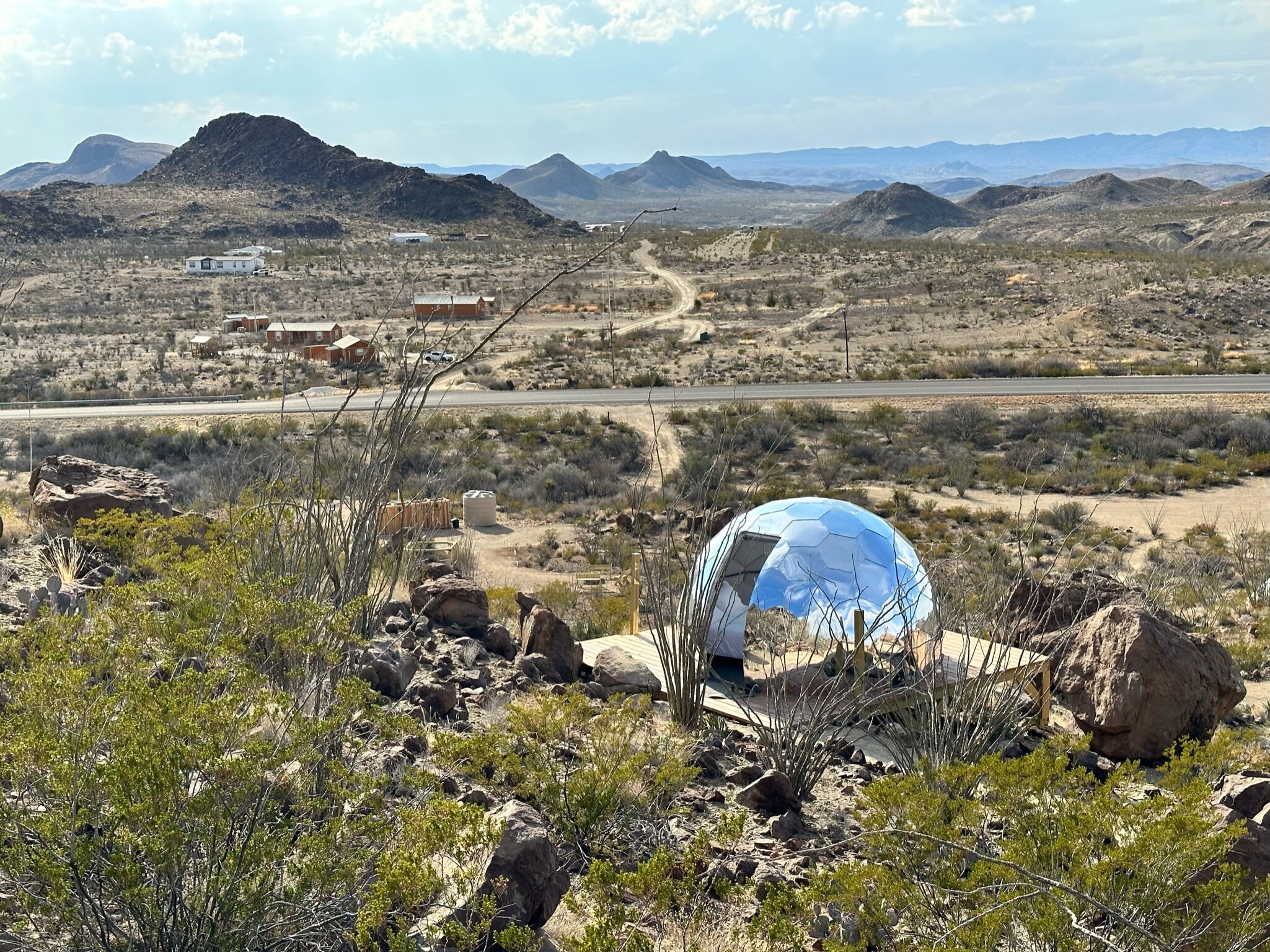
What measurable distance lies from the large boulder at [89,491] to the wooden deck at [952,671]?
5.95m

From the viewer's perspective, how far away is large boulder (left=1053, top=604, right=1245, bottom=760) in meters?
9.16

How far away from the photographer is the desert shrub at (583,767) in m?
6.40

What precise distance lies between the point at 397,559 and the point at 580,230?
423ft

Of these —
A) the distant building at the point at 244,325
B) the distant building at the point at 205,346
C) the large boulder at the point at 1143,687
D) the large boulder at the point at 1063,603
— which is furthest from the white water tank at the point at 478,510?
the distant building at the point at 244,325

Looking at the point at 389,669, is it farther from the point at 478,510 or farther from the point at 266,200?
the point at 266,200

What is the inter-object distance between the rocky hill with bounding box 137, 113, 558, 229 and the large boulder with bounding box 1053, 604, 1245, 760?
12119 cm

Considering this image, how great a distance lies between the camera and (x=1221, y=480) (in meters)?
26.8

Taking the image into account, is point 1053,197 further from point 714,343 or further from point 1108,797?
point 1108,797

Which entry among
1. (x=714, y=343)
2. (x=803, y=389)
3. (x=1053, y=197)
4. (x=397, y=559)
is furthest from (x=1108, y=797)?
(x=1053, y=197)

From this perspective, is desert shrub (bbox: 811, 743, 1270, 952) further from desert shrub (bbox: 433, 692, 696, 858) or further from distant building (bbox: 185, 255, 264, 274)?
distant building (bbox: 185, 255, 264, 274)

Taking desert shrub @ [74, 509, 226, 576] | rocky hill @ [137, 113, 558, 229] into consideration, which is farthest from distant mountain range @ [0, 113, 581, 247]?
desert shrub @ [74, 509, 226, 576]

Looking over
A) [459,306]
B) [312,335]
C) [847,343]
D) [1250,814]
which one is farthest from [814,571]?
[459,306]

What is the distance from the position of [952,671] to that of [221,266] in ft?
268

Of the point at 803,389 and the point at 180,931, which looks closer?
the point at 180,931
